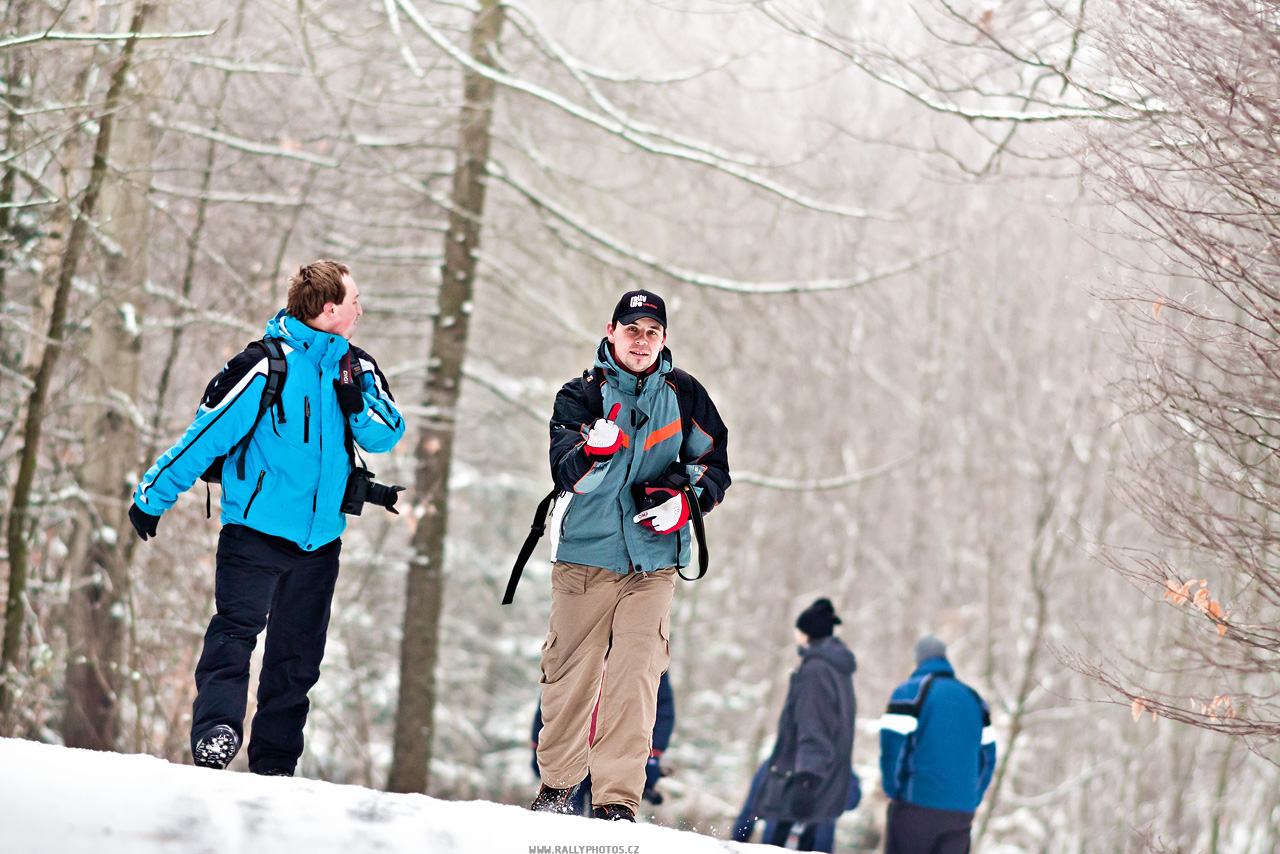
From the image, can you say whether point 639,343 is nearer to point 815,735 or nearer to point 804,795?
point 815,735

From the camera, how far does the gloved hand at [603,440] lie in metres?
3.70

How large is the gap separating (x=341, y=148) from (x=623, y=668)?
8.72m

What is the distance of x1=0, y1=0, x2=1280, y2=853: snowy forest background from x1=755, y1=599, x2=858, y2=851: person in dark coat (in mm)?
1643

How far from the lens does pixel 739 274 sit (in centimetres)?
1631

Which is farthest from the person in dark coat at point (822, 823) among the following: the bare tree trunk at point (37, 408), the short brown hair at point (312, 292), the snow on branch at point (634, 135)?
the bare tree trunk at point (37, 408)

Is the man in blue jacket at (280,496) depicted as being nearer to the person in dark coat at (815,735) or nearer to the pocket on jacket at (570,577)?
the pocket on jacket at (570,577)

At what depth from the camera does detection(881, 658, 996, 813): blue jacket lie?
595 cm

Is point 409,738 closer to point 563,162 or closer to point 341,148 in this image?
point 341,148

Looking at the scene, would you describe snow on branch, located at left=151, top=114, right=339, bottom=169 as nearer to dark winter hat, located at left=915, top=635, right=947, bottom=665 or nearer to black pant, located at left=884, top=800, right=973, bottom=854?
dark winter hat, located at left=915, top=635, right=947, bottom=665

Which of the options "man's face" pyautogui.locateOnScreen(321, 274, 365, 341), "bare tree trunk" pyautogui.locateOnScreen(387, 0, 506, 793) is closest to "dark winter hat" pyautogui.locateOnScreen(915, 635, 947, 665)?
"man's face" pyautogui.locateOnScreen(321, 274, 365, 341)

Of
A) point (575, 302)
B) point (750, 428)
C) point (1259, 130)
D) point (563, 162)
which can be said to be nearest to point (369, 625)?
point (575, 302)

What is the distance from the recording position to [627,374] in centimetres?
398

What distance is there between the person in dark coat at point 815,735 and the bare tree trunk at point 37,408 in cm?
487

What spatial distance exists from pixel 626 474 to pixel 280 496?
1.30 meters
